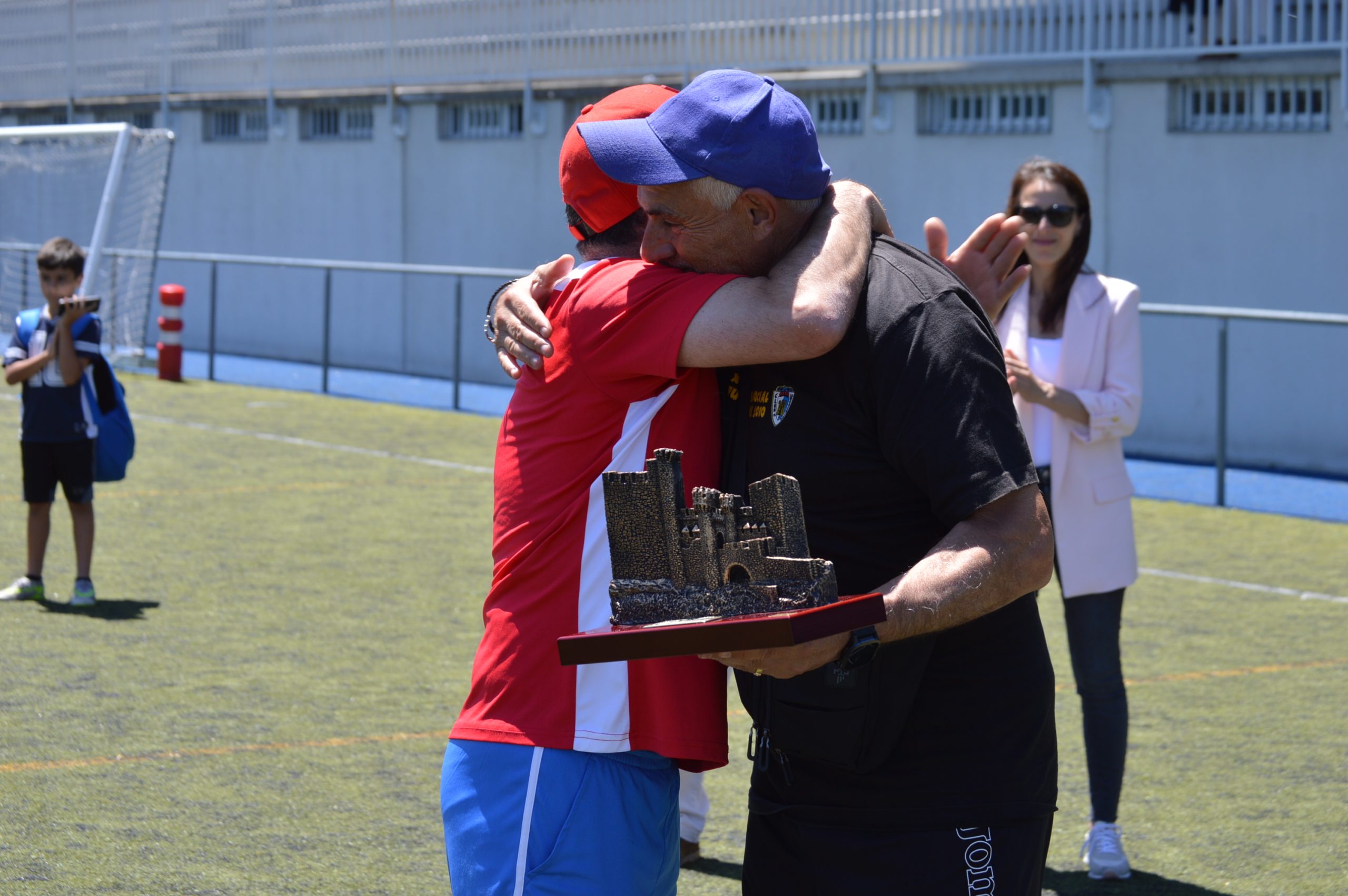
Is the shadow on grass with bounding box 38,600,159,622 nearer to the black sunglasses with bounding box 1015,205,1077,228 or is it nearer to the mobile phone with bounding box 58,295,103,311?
the mobile phone with bounding box 58,295,103,311

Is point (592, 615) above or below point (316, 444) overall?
above

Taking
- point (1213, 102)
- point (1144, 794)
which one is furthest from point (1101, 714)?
point (1213, 102)

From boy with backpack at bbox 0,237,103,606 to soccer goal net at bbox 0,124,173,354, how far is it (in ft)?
30.0

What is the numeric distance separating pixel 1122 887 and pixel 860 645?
315 centimetres

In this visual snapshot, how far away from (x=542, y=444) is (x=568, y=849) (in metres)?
0.60

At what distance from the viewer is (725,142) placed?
2402 mm

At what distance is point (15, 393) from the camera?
→ 17766 millimetres

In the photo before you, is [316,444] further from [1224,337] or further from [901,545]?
[901,545]

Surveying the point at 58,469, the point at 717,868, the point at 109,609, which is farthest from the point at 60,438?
the point at 717,868

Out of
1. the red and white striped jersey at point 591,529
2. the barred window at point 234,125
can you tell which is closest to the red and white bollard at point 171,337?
the barred window at point 234,125

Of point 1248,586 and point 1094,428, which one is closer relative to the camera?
point 1094,428

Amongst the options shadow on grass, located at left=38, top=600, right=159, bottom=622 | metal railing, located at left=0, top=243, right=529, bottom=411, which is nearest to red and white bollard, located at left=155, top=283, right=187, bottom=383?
metal railing, located at left=0, top=243, right=529, bottom=411

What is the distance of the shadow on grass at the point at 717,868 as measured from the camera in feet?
16.4

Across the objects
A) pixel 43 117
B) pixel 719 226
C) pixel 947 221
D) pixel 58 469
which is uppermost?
pixel 43 117
